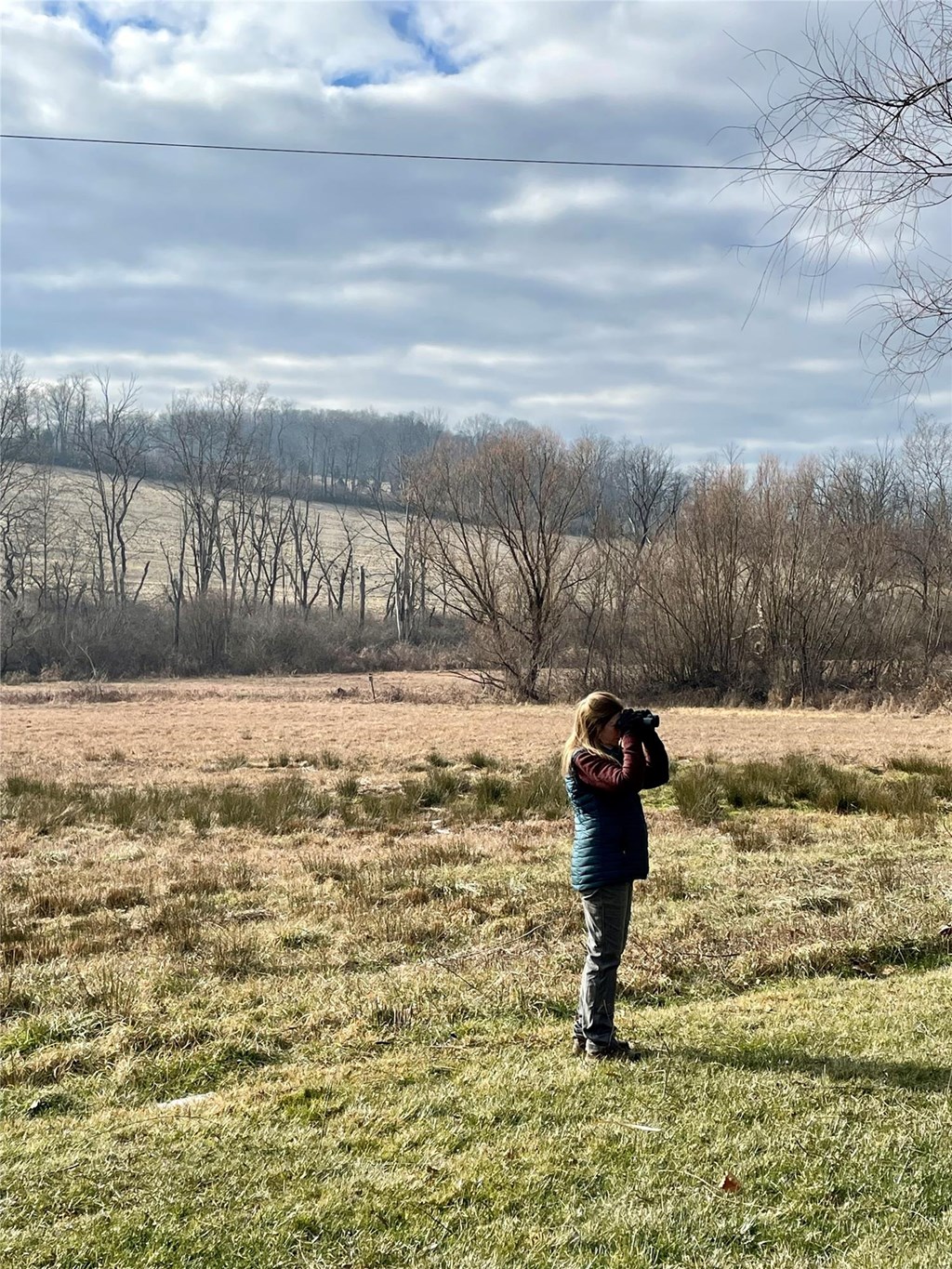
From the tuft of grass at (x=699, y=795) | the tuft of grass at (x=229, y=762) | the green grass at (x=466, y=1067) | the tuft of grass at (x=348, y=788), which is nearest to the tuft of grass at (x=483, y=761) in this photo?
the tuft of grass at (x=348, y=788)

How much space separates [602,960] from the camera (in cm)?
505

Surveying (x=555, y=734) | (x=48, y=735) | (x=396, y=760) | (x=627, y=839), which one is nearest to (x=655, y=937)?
(x=627, y=839)

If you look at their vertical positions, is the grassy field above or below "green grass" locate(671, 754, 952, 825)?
below

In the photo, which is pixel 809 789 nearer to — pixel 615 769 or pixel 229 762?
pixel 615 769

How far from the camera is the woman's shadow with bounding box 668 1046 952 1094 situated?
177 inches

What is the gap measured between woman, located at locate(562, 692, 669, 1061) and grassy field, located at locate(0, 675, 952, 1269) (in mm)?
277

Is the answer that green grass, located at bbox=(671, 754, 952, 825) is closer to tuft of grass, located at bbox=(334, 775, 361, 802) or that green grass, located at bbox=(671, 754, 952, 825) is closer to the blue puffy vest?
tuft of grass, located at bbox=(334, 775, 361, 802)

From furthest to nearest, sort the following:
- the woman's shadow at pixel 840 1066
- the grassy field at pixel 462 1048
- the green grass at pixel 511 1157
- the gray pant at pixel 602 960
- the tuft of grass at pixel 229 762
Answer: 1. the tuft of grass at pixel 229 762
2. the gray pant at pixel 602 960
3. the woman's shadow at pixel 840 1066
4. the grassy field at pixel 462 1048
5. the green grass at pixel 511 1157

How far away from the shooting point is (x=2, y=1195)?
11.9 ft

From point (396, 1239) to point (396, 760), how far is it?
548 inches

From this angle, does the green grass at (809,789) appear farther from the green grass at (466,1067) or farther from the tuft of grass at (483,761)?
the tuft of grass at (483,761)

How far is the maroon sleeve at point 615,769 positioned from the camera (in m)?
4.96

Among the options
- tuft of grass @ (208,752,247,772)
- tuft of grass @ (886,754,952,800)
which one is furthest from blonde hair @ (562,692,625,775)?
tuft of grass @ (208,752,247,772)

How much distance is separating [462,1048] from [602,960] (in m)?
0.81
